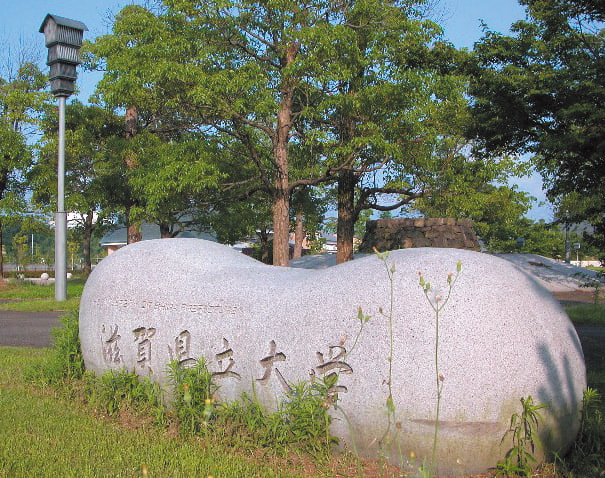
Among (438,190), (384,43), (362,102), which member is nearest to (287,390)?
(362,102)

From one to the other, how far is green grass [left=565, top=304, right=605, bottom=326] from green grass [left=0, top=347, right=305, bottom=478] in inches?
398

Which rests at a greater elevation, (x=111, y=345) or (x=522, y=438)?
(x=111, y=345)

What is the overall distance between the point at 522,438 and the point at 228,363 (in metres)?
2.05

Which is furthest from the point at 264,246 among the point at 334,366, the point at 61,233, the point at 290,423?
the point at 334,366

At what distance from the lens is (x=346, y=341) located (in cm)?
408

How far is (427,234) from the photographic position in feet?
69.3

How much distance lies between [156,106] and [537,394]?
15079mm

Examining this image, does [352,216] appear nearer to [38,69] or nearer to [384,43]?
[384,43]

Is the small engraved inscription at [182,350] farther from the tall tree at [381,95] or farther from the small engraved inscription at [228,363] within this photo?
the tall tree at [381,95]

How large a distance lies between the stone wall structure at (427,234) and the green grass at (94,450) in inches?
632

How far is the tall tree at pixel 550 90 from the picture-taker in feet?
26.1

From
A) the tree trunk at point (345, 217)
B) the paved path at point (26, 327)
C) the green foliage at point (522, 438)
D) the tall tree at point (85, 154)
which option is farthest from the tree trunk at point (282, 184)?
the green foliage at point (522, 438)

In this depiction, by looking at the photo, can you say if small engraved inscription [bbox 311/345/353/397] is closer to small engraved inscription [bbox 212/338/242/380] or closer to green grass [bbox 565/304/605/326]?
small engraved inscription [bbox 212/338/242/380]

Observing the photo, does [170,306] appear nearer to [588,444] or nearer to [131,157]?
[588,444]
